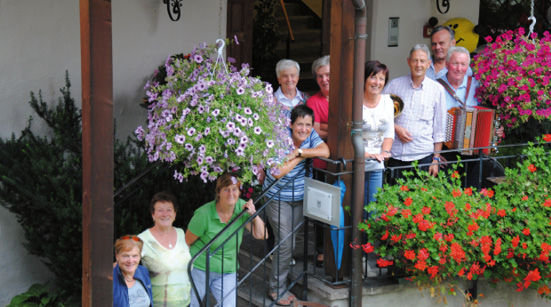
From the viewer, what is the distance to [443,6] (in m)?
8.91

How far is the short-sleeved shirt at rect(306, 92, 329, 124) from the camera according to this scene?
233 inches

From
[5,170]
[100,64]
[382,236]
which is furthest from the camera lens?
[5,170]

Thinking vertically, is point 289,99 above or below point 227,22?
below

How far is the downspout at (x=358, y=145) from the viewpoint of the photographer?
17.5ft

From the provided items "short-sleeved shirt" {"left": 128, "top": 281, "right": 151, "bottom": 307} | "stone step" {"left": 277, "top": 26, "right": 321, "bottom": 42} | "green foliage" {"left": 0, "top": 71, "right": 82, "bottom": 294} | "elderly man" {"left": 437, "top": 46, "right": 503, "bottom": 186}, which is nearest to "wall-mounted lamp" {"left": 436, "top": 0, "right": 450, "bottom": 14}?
"stone step" {"left": 277, "top": 26, "right": 321, "bottom": 42}

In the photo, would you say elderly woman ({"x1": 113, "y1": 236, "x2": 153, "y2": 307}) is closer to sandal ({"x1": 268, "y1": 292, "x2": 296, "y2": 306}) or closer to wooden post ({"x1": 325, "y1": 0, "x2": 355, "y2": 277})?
sandal ({"x1": 268, "y1": 292, "x2": 296, "y2": 306})

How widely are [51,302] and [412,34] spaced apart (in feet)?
15.6

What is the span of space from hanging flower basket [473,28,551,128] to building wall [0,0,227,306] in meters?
2.74

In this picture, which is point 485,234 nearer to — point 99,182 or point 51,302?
point 99,182

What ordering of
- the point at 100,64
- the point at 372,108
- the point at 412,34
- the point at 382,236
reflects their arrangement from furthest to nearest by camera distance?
the point at 412,34 < the point at 372,108 < the point at 382,236 < the point at 100,64

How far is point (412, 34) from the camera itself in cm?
884

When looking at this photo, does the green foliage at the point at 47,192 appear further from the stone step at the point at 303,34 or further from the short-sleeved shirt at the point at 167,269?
the stone step at the point at 303,34

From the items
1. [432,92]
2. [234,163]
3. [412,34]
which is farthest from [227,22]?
[234,163]

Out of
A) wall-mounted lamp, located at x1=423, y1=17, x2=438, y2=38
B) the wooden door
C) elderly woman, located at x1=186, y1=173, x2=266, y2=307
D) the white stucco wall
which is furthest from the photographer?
wall-mounted lamp, located at x1=423, y1=17, x2=438, y2=38
